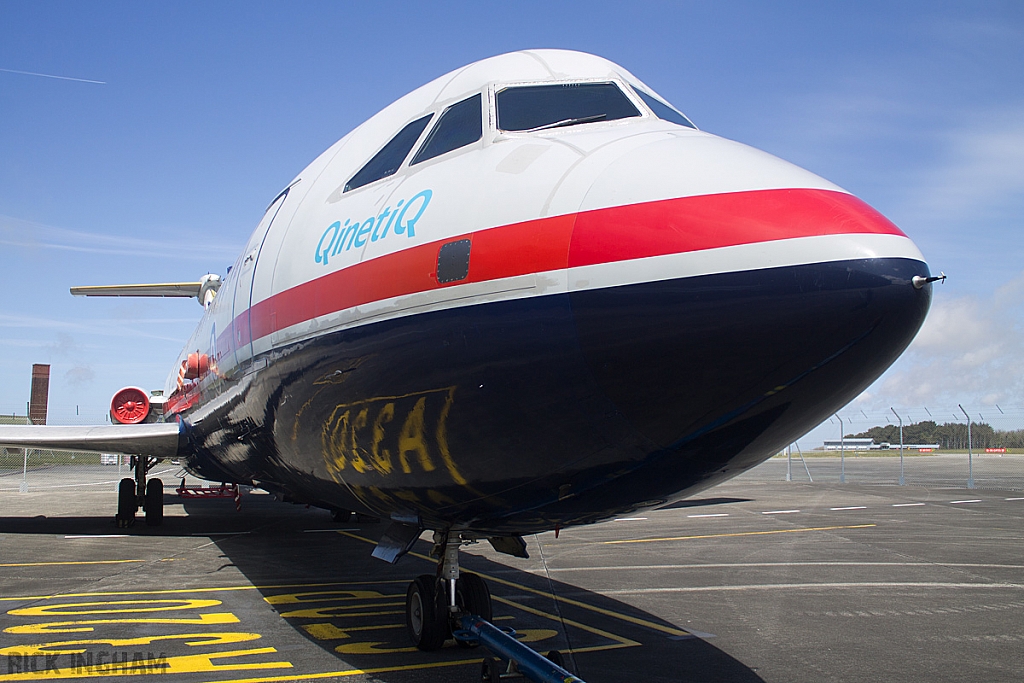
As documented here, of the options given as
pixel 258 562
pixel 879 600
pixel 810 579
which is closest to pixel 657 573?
pixel 810 579

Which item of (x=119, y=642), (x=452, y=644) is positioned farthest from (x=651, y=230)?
(x=119, y=642)

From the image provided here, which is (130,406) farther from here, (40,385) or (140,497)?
(40,385)

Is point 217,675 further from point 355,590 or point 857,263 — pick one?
point 857,263

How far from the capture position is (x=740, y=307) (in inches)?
118

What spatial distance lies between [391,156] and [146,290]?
17130 millimetres

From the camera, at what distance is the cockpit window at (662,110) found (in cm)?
472

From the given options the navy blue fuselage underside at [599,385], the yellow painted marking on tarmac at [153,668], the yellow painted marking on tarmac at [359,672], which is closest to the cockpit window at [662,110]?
the navy blue fuselage underside at [599,385]

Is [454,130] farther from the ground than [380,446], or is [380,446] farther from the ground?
[454,130]

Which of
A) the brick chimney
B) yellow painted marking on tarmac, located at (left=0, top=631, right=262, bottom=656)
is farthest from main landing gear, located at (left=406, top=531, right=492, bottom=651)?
the brick chimney

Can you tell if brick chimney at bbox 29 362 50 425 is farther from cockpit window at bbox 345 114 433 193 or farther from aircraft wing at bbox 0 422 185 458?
cockpit window at bbox 345 114 433 193

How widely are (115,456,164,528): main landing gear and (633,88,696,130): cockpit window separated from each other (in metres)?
12.8

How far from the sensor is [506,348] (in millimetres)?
3547

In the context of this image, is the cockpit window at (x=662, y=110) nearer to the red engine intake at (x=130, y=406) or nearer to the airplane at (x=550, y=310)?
the airplane at (x=550, y=310)

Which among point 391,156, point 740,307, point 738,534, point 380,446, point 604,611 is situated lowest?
point 738,534
